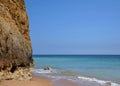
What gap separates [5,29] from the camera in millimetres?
14648

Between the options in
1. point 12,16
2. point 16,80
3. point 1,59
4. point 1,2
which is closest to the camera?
point 1,59

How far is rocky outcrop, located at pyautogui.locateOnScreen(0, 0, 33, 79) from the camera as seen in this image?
1458 centimetres

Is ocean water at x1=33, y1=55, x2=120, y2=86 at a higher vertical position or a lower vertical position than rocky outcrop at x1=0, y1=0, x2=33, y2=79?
lower

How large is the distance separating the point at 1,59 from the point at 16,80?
1912 millimetres

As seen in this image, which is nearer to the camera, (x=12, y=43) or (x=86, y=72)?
(x=12, y=43)

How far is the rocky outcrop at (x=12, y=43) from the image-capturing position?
574 inches

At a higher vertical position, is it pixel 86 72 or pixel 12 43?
pixel 12 43

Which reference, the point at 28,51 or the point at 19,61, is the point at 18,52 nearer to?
the point at 19,61

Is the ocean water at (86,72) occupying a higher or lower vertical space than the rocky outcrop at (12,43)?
lower

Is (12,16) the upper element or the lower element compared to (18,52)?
upper

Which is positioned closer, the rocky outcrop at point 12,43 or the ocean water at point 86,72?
the rocky outcrop at point 12,43

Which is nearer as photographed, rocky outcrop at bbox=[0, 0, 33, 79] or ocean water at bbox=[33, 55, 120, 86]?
rocky outcrop at bbox=[0, 0, 33, 79]

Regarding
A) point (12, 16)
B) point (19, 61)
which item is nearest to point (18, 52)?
point (19, 61)

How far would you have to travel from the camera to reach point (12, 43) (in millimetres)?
15297
